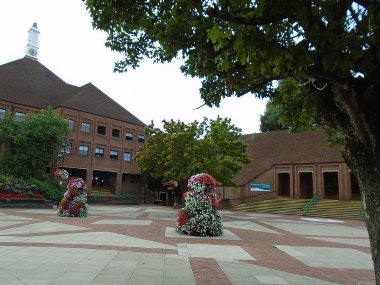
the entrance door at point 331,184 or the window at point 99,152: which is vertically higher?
the window at point 99,152

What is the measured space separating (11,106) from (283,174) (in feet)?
114

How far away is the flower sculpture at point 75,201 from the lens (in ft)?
67.2

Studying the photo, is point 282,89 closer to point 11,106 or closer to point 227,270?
point 227,270

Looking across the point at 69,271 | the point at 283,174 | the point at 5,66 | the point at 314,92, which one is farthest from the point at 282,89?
the point at 5,66

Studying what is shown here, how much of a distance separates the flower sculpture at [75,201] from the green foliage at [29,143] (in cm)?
1886

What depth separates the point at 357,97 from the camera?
4559 millimetres

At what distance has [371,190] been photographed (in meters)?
4.56

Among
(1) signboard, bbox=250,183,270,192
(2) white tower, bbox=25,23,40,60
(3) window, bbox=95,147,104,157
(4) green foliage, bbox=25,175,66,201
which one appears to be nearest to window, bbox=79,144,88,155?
(3) window, bbox=95,147,104,157

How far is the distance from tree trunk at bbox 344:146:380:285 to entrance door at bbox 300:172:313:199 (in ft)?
128

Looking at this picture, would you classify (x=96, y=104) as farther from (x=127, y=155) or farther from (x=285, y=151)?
(x=285, y=151)

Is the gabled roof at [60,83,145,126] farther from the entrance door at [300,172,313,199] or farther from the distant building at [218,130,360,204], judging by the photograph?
the entrance door at [300,172,313,199]

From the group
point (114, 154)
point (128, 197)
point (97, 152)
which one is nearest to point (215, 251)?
point (128, 197)

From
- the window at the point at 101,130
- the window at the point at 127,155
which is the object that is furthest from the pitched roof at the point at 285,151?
the window at the point at 101,130

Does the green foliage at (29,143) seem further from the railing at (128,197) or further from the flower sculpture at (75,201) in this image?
the flower sculpture at (75,201)
